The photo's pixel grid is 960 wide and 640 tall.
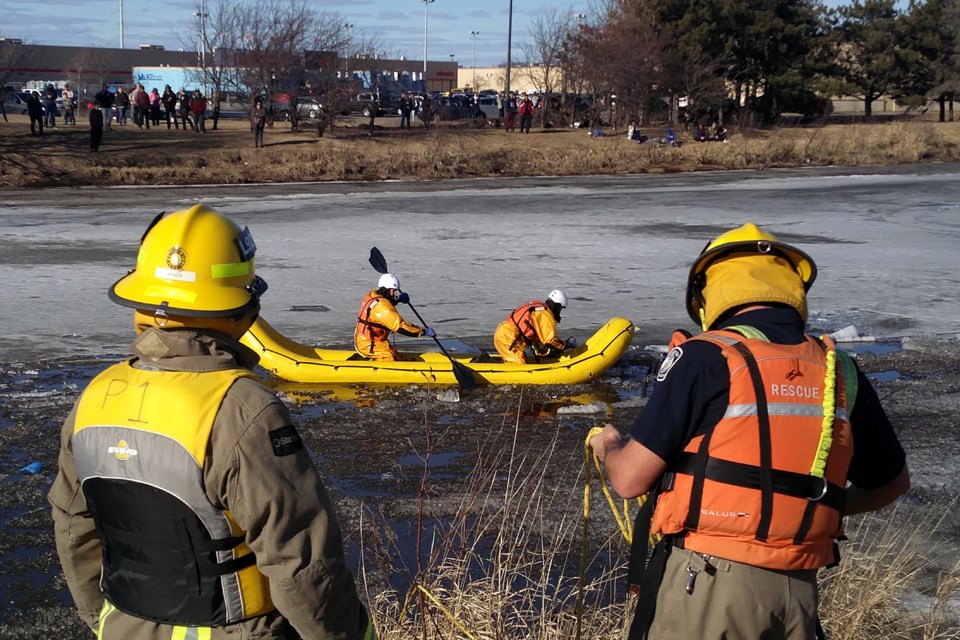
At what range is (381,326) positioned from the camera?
882 cm

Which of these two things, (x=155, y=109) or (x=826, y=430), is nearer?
(x=826, y=430)

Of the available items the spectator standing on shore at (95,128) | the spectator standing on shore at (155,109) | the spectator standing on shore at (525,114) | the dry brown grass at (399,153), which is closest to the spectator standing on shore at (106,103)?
the dry brown grass at (399,153)

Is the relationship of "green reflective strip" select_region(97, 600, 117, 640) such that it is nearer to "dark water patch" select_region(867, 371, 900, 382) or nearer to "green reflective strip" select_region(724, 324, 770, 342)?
"green reflective strip" select_region(724, 324, 770, 342)

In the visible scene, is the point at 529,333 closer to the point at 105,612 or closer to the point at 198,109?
the point at 105,612

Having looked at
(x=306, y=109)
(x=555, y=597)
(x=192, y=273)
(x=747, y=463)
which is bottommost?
(x=555, y=597)

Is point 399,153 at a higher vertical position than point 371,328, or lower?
higher

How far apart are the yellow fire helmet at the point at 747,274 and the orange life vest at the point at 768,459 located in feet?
0.39

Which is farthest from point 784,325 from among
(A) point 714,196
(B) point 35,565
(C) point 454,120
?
(C) point 454,120

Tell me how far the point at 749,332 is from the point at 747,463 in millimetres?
292

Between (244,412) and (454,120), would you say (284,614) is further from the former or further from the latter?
(454,120)

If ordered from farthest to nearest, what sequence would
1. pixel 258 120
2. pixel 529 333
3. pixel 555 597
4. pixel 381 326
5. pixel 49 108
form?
pixel 49 108
pixel 258 120
pixel 529 333
pixel 381 326
pixel 555 597

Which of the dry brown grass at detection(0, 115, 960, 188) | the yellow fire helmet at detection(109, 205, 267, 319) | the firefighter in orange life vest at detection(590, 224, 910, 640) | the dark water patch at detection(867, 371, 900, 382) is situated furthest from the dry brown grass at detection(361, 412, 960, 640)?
the dry brown grass at detection(0, 115, 960, 188)

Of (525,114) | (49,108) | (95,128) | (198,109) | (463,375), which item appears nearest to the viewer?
(463,375)

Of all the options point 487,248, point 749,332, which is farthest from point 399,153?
point 749,332
